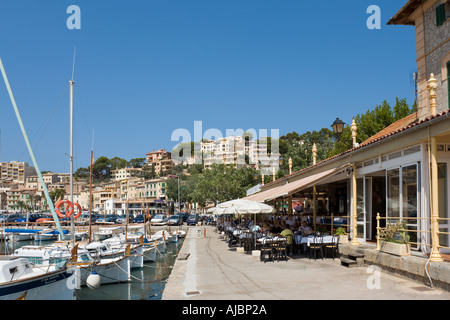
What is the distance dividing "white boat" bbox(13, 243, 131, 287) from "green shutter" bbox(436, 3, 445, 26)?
1551 cm

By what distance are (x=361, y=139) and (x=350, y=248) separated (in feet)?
71.2

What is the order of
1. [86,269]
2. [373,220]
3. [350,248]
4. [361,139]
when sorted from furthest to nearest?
1. [361,139]
2. [86,269]
3. [373,220]
4. [350,248]

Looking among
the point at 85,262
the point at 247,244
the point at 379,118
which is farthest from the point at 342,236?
the point at 379,118

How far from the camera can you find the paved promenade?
815 cm

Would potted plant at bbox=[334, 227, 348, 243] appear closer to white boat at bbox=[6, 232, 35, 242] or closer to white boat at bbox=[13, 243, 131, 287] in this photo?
white boat at bbox=[13, 243, 131, 287]

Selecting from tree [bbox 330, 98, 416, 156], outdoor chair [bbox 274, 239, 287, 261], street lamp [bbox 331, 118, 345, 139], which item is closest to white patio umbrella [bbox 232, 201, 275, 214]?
outdoor chair [bbox 274, 239, 287, 261]

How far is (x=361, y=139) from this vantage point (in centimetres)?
3303

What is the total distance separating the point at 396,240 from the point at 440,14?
821 cm

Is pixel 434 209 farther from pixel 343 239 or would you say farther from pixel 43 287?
pixel 43 287

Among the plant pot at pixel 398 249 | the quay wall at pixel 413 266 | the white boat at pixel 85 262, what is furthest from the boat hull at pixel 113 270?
the plant pot at pixel 398 249

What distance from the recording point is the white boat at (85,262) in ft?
54.5
